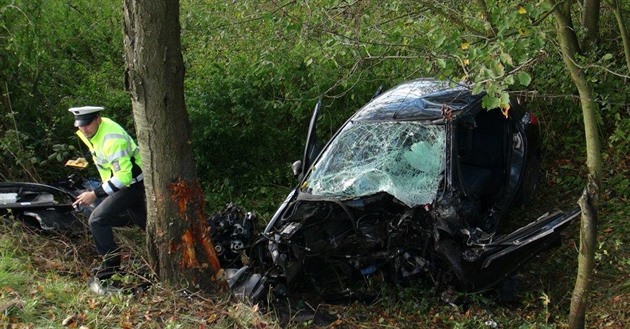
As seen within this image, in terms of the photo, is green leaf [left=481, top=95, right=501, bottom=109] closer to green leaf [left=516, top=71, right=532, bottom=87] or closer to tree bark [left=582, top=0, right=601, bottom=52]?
green leaf [left=516, top=71, right=532, bottom=87]

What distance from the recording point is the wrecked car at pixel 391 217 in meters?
5.23

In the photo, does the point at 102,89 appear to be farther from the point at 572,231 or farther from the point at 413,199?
the point at 572,231

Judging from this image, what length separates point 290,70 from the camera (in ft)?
27.0

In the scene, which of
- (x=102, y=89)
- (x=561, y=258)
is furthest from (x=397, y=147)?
(x=102, y=89)

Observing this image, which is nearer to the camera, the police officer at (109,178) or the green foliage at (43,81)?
the police officer at (109,178)

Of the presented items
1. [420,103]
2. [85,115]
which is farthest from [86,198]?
[420,103]

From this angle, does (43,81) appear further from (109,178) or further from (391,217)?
(391,217)

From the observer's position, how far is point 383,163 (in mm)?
5734

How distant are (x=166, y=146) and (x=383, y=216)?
1.94 m

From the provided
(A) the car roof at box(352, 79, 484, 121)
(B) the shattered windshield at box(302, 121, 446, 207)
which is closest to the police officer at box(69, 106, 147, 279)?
(B) the shattered windshield at box(302, 121, 446, 207)

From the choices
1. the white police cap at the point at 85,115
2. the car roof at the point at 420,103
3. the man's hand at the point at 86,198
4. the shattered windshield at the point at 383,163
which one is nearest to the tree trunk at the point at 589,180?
the shattered windshield at the point at 383,163

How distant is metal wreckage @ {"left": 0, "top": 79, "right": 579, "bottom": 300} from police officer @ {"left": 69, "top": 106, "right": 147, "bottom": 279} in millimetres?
775

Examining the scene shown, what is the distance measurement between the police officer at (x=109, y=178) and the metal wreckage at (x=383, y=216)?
0.77 metres

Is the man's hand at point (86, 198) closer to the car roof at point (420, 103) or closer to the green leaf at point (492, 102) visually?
the car roof at point (420, 103)
